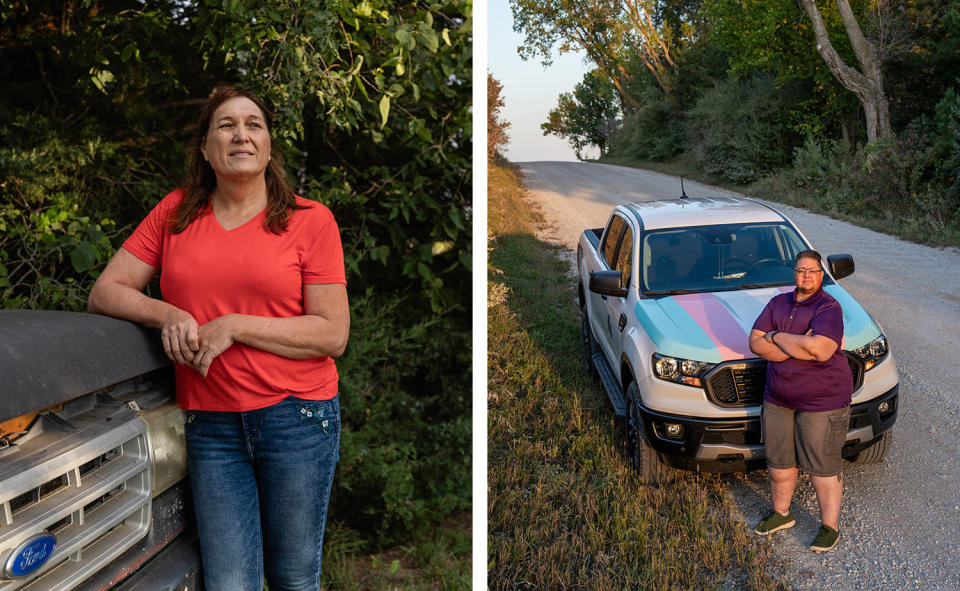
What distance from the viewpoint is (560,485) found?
7.87 feet

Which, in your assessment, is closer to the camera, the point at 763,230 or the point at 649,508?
the point at 649,508

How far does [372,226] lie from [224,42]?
1.32 meters

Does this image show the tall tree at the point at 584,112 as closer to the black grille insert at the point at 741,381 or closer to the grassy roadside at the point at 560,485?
the grassy roadside at the point at 560,485

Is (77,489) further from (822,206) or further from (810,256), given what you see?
(822,206)

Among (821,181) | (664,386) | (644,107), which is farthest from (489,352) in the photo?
(821,181)

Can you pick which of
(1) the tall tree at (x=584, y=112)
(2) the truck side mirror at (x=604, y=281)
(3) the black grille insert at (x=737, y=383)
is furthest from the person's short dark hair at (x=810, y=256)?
(1) the tall tree at (x=584, y=112)

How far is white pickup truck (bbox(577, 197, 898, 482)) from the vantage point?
7.26 feet

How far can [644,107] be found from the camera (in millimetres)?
2771

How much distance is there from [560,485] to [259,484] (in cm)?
98

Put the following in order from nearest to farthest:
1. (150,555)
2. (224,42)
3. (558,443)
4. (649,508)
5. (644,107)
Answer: (150,555) → (649,508) → (558,443) → (644,107) → (224,42)

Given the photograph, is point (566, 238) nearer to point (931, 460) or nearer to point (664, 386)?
point (664, 386)

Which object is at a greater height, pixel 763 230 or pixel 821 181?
pixel 821 181

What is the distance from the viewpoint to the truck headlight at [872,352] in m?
2.18

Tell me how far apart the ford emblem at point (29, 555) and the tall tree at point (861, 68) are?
262 centimetres
